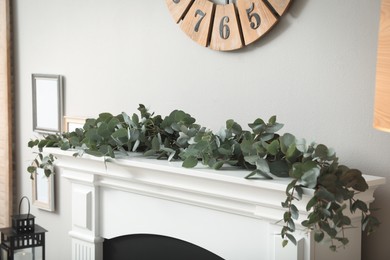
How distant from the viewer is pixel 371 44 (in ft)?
6.49

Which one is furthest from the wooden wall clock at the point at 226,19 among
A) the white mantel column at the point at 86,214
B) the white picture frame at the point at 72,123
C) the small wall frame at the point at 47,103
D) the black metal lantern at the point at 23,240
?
the black metal lantern at the point at 23,240

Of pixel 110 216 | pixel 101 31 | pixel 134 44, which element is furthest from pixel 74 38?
pixel 110 216

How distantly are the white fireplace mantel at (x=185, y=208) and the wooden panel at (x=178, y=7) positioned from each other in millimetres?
563

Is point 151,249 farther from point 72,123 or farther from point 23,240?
point 72,123

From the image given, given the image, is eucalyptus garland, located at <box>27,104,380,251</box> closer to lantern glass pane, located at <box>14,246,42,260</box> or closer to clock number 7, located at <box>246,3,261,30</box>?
clock number 7, located at <box>246,3,261,30</box>

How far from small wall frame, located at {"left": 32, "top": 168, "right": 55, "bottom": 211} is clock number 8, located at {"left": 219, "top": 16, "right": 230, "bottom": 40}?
1.34 metres

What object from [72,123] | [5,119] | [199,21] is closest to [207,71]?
[199,21]

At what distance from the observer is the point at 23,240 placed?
9.47ft

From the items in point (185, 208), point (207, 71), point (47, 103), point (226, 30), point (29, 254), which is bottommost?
point (29, 254)

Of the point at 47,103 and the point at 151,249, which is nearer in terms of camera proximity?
the point at 151,249

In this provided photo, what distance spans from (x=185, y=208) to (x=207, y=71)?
21.0 inches

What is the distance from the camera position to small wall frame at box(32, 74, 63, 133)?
3.22 metres

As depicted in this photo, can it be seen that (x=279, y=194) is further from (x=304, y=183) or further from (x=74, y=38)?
(x=74, y=38)

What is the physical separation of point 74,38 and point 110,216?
953mm
